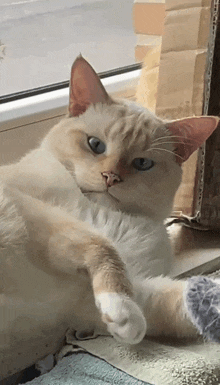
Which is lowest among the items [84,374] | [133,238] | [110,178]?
[84,374]

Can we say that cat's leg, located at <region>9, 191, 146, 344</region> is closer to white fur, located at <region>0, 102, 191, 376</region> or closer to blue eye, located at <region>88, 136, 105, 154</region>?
white fur, located at <region>0, 102, 191, 376</region>

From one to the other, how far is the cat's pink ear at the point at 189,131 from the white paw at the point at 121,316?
38 centimetres

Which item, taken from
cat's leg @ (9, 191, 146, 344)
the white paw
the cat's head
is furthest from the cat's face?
the white paw

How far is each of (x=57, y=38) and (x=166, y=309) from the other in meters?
0.72

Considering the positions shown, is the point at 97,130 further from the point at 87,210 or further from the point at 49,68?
the point at 49,68

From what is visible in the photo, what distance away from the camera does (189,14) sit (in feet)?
3.29

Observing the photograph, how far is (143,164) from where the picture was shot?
0.84 metres

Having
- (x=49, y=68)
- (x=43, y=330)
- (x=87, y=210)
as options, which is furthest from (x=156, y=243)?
(x=49, y=68)

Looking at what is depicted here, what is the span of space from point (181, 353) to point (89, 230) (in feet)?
0.75

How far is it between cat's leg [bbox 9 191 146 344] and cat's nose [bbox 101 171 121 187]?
0.12 m

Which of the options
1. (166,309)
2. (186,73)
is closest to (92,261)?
(166,309)

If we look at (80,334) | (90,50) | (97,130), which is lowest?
(80,334)

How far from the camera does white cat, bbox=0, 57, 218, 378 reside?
0.64 metres

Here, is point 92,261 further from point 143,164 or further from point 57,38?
point 57,38
